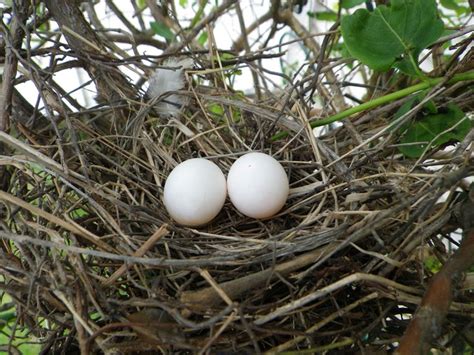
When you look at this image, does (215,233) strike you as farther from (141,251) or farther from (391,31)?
(391,31)

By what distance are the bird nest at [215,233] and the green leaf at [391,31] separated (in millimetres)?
64

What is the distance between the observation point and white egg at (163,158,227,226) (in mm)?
726

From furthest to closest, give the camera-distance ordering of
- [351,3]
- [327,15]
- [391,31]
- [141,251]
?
[327,15] → [351,3] → [391,31] → [141,251]

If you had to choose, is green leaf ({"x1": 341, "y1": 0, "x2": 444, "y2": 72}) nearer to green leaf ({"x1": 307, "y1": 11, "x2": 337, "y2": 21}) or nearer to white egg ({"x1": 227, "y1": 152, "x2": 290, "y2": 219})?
white egg ({"x1": 227, "y1": 152, "x2": 290, "y2": 219})

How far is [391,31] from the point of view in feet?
2.31

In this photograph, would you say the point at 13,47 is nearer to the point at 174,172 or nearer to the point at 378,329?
the point at 174,172

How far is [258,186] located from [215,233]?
9 cm

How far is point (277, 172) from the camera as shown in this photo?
0.74 meters

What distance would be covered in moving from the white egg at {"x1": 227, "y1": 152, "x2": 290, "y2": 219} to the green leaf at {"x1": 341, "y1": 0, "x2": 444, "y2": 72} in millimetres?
177

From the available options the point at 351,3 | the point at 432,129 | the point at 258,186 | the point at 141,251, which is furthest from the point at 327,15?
the point at 141,251

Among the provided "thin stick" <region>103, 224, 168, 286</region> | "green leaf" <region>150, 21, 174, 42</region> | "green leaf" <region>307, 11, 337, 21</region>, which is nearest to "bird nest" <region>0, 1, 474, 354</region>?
"thin stick" <region>103, 224, 168, 286</region>

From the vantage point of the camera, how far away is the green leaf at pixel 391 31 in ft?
2.27

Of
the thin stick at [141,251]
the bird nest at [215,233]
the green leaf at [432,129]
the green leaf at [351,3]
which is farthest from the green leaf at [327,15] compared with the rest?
the thin stick at [141,251]

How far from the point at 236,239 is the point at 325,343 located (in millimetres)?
156
